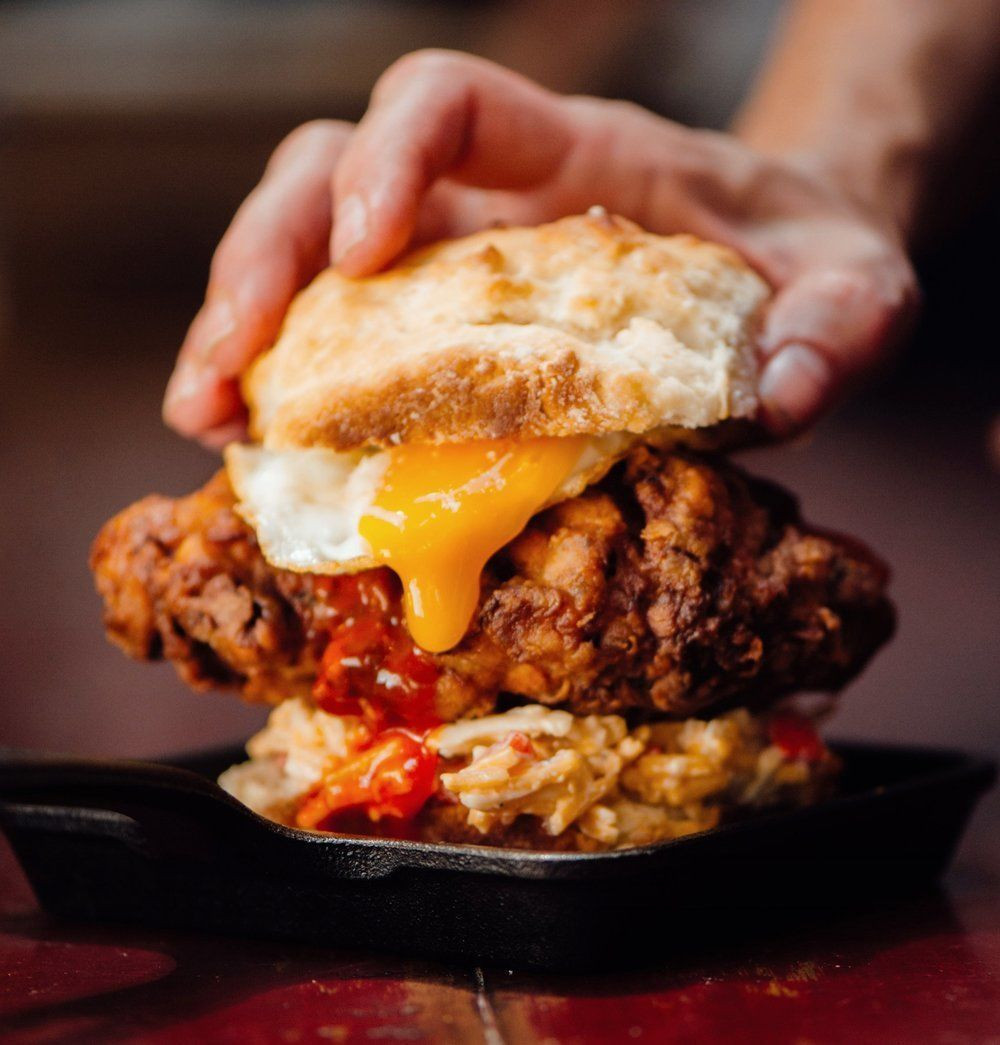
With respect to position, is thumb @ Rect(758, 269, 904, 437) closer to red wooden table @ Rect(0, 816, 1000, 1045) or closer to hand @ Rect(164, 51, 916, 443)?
hand @ Rect(164, 51, 916, 443)

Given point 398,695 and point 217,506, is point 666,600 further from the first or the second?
point 217,506

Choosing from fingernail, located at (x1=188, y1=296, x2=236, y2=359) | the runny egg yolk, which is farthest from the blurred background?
the runny egg yolk

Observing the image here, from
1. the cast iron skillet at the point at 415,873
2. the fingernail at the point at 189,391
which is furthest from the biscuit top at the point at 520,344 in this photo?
the cast iron skillet at the point at 415,873

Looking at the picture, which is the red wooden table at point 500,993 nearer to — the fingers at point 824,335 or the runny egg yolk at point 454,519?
the runny egg yolk at point 454,519

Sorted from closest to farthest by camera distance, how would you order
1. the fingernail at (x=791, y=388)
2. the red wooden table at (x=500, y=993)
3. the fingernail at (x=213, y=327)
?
the red wooden table at (x=500, y=993), the fingernail at (x=791, y=388), the fingernail at (x=213, y=327)

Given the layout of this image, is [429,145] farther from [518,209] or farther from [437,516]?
[437,516]

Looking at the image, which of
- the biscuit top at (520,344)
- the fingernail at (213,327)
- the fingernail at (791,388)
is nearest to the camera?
the biscuit top at (520,344)
